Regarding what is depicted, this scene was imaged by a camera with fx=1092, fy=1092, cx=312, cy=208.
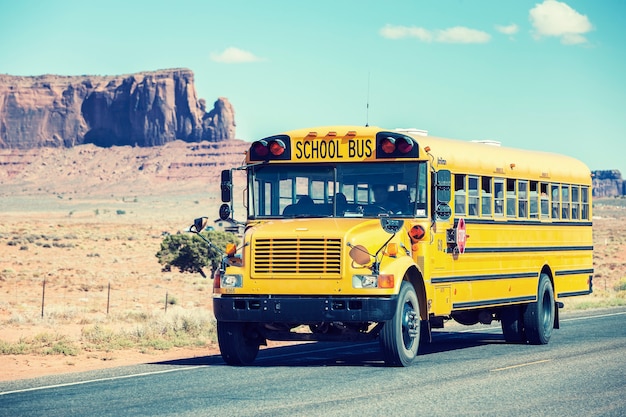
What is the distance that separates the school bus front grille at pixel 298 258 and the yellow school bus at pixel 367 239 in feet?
0.04

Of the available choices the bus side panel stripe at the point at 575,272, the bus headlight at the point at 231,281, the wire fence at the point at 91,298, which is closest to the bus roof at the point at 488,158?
the bus side panel stripe at the point at 575,272

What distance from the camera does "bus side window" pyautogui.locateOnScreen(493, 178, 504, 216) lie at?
15.9m

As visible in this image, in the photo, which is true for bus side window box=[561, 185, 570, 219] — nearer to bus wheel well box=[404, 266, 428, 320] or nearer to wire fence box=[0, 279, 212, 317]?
bus wheel well box=[404, 266, 428, 320]

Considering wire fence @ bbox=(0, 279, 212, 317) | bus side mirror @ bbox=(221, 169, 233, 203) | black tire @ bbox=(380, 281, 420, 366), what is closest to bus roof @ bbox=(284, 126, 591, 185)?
bus side mirror @ bbox=(221, 169, 233, 203)

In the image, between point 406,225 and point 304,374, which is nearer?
point 304,374

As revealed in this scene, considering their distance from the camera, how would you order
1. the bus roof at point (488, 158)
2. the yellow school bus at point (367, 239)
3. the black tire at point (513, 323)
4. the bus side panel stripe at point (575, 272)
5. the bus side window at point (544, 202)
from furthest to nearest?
the bus side panel stripe at point (575, 272) → the bus side window at point (544, 202) → the black tire at point (513, 323) → the bus roof at point (488, 158) → the yellow school bus at point (367, 239)

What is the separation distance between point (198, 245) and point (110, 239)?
3042 centimetres

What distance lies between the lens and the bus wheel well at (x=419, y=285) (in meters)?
13.6

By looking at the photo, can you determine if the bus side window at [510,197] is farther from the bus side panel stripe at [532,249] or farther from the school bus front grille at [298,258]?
the school bus front grille at [298,258]

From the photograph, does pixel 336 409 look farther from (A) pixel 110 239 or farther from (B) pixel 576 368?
(A) pixel 110 239

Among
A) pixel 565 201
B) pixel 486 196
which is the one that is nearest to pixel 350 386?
pixel 486 196

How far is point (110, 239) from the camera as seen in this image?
74812 mm

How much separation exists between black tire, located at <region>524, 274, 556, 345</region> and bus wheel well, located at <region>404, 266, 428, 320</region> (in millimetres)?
3866

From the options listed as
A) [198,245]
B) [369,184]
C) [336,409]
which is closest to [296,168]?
[369,184]
